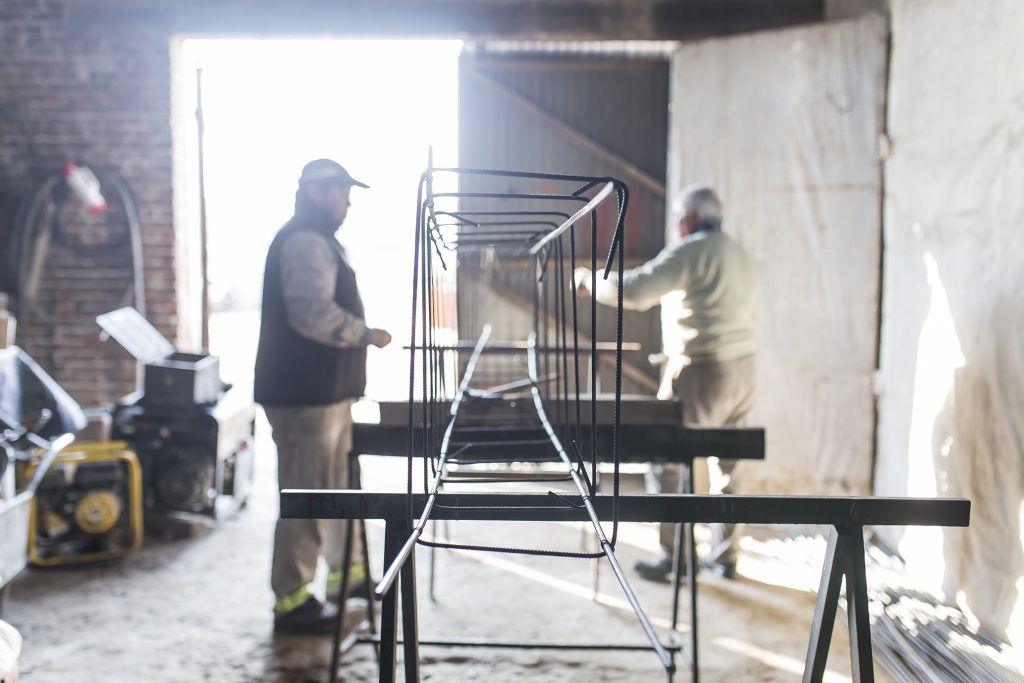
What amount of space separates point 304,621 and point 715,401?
6.17ft

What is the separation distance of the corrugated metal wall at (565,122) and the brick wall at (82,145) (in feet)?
6.65

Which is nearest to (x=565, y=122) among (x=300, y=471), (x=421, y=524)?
(x=300, y=471)

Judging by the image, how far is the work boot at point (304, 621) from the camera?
2.88 meters

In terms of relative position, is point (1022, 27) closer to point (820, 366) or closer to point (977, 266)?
point (977, 266)

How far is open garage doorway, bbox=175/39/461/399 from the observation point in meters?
4.91

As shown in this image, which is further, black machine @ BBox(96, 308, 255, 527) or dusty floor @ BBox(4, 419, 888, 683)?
black machine @ BBox(96, 308, 255, 527)

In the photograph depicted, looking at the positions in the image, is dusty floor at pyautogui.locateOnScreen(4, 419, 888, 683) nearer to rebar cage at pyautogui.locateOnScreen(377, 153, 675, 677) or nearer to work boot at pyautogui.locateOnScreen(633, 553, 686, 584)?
work boot at pyautogui.locateOnScreen(633, 553, 686, 584)

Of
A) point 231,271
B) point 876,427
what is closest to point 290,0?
point 876,427

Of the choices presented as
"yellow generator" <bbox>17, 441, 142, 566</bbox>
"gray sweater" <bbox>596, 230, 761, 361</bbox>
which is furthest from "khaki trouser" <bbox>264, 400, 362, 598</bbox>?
"gray sweater" <bbox>596, 230, 761, 361</bbox>

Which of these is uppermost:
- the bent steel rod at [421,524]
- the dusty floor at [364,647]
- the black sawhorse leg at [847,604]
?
the bent steel rod at [421,524]

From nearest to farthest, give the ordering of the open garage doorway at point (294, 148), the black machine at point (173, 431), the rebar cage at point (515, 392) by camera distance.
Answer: the rebar cage at point (515, 392) → the black machine at point (173, 431) → the open garage doorway at point (294, 148)

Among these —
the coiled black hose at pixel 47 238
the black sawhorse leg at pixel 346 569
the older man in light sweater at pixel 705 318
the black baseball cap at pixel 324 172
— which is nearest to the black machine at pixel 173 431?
the coiled black hose at pixel 47 238

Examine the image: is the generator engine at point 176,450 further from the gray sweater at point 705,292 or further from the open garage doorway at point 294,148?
the gray sweater at point 705,292

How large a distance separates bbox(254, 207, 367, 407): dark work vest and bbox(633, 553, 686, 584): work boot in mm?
1543
